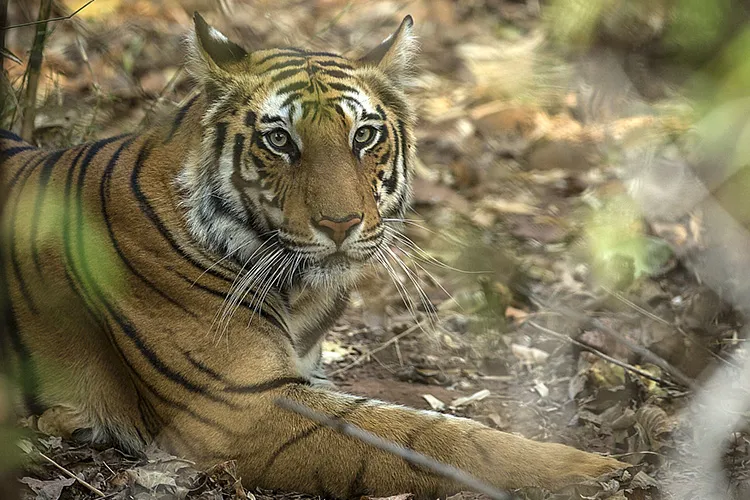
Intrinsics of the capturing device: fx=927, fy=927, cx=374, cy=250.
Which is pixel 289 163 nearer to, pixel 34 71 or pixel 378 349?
pixel 378 349

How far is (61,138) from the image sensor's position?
4.85 meters

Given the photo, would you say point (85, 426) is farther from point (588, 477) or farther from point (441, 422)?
point (588, 477)

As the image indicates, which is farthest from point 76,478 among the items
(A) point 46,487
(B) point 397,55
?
(B) point 397,55

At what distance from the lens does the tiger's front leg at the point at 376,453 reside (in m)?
2.78

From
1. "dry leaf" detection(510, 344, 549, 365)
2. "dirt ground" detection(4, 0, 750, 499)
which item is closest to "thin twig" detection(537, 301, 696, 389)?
"dirt ground" detection(4, 0, 750, 499)

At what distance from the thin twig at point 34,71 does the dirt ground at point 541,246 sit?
156 mm

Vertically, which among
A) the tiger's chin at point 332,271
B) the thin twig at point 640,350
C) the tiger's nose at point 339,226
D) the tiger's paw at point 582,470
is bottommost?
the tiger's paw at point 582,470

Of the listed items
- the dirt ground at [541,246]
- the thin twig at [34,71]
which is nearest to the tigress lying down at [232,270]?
the dirt ground at [541,246]

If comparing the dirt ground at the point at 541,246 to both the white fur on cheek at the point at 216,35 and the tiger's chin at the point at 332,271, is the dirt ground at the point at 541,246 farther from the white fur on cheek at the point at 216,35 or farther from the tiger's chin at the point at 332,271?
the tiger's chin at the point at 332,271

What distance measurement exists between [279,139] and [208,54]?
39 centimetres

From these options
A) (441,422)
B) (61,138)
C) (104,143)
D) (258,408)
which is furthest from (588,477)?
(61,138)

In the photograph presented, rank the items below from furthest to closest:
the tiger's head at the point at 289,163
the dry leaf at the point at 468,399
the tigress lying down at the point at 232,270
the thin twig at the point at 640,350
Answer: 1. the dry leaf at the point at 468,399
2. the tiger's head at the point at 289,163
3. the tigress lying down at the point at 232,270
4. the thin twig at the point at 640,350

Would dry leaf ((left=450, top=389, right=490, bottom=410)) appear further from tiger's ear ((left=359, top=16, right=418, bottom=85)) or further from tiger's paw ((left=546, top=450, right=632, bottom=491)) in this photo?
tiger's ear ((left=359, top=16, right=418, bottom=85))

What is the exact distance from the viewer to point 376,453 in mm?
2854
